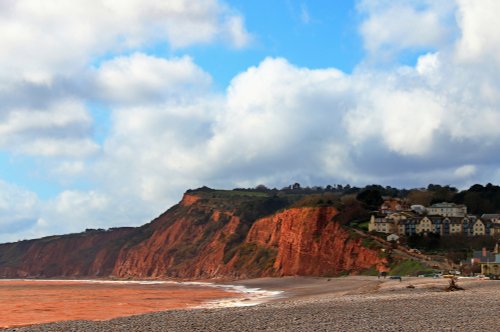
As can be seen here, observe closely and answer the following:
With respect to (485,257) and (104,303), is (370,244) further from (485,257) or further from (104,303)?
(104,303)

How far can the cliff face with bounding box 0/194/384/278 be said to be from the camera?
322 ft

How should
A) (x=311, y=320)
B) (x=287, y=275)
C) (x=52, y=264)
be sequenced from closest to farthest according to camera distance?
(x=311, y=320) < (x=287, y=275) < (x=52, y=264)

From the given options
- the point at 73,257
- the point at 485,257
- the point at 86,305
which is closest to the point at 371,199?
the point at 485,257

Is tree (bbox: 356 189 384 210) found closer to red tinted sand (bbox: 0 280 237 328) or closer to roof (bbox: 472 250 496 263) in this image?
roof (bbox: 472 250 496 263)

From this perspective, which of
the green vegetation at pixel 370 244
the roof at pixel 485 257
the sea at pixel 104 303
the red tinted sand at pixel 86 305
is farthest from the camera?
the green vegetation at pixel 370 244

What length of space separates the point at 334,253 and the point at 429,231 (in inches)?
694

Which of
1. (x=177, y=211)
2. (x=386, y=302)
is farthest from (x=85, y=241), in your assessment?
(x=386, y=302)

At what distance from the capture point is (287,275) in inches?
4006

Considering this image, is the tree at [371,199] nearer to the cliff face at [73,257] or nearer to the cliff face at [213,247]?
the cliff face at [213,247]

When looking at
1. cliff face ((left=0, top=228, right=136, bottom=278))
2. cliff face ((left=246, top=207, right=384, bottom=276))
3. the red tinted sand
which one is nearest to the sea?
the red tinted sand

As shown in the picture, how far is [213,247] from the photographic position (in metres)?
143

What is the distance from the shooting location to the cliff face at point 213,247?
98.1m

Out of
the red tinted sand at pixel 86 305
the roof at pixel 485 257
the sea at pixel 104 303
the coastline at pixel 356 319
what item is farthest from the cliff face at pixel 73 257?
the coastline at pixel 356 319

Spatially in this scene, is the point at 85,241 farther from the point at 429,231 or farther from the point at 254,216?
the point at 429,231
